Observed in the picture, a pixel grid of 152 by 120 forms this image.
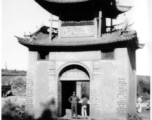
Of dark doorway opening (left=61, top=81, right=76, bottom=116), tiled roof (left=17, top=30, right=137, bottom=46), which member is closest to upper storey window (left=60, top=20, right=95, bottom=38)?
tiled roof (left=17, top=30, right=137, bottom=46)

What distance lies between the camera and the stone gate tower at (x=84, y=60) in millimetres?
13938

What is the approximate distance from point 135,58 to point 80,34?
4.81m

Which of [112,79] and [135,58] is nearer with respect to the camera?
[112,79]

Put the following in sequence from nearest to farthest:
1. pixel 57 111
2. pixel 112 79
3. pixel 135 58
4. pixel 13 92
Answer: pixel 112 79 < pixel 57 111 < pixel 135 58 < pixel 13 92

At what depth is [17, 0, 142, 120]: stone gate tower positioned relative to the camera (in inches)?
549

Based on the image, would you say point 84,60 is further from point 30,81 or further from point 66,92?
point 30,81

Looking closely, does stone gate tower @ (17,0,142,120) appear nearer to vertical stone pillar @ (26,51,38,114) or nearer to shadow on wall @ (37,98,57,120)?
vertical stone pillar @ (26,51,38,114)

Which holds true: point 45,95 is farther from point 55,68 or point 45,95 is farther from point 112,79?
point 112,79

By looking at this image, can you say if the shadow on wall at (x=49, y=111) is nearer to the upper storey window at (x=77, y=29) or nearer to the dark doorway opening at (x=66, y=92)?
the dark doorway opening at (x=66, y=92)

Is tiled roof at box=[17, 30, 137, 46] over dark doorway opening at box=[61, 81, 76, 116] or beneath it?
over

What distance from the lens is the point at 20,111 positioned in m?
15.6

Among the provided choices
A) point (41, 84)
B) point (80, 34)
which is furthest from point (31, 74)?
point (80, 34)

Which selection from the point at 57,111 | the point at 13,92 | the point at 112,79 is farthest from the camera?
the point at 13,92

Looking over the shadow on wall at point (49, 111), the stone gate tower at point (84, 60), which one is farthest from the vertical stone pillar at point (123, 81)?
the shadow on wall at point (49, 111)
